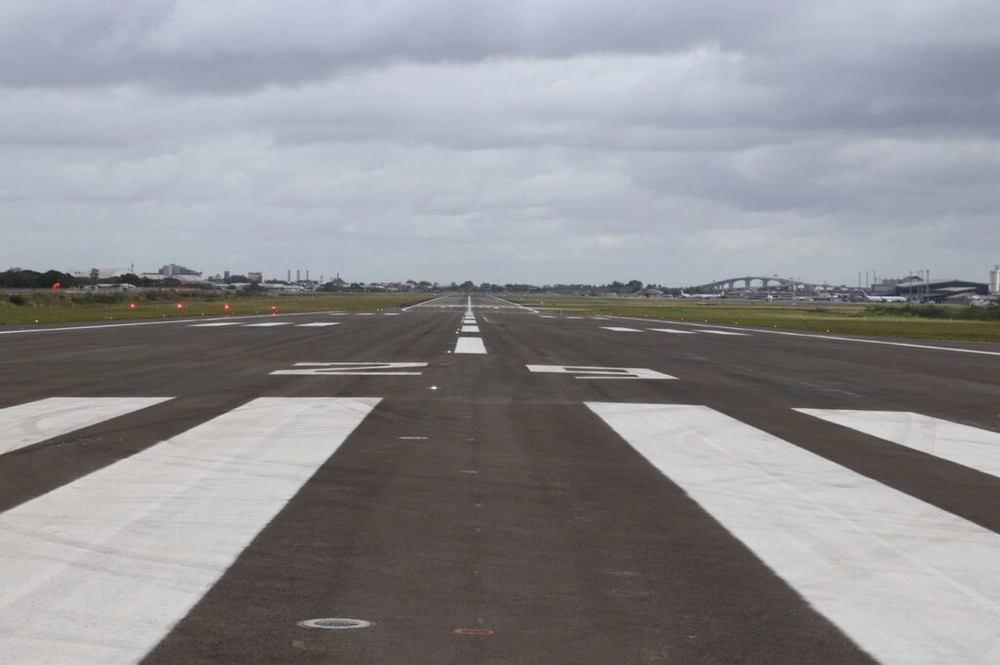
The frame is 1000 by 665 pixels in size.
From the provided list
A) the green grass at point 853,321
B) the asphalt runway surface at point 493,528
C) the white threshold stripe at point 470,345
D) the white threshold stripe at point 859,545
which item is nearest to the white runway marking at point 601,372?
the asphalt runway surface at point 493,528

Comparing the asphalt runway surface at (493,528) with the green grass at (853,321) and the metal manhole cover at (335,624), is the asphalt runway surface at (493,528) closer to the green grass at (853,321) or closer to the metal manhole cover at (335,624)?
the metal manhole cover at (335,624)

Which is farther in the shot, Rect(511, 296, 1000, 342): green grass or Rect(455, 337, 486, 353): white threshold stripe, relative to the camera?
Rect(511, 296, 1000, 342): green grass

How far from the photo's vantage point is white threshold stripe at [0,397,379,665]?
4695 millimetres

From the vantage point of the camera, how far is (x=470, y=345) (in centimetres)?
3016

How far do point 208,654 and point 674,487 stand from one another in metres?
4.81

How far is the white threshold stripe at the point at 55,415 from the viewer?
430 inches

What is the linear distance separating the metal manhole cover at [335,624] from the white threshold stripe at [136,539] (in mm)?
656

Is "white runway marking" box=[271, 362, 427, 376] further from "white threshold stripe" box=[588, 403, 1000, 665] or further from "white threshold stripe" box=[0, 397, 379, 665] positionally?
"white threshold stripe" box=[588, 403, 1000, 665]

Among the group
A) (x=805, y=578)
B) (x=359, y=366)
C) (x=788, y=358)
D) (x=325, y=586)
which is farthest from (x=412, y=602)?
(x=788, y=358)

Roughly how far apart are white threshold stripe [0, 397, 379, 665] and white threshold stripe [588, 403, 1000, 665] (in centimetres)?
334

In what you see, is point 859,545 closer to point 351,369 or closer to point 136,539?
point 136,539

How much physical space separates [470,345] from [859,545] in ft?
78.3

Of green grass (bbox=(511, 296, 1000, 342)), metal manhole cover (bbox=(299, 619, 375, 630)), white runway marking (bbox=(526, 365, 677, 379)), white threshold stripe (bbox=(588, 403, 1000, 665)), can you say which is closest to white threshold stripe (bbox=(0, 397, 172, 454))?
metal manhole cover (bbox=(299, 619, 375, 630))

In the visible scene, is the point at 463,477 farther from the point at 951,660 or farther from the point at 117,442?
the point at 951,660
